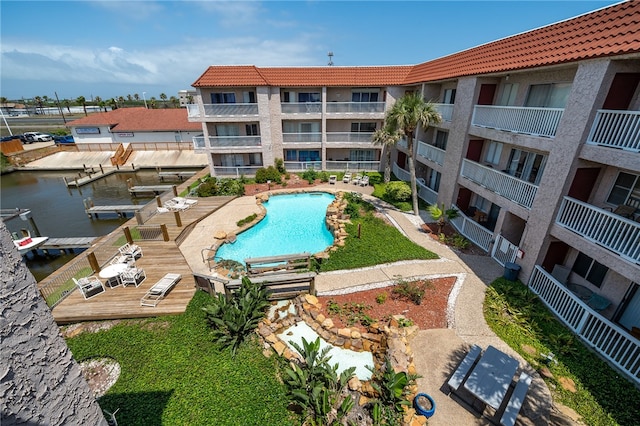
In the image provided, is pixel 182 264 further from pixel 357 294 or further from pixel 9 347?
pixel 9 347

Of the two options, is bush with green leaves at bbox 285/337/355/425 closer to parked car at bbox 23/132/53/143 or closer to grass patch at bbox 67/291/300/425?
grass patch at bbox 67/291/300/425

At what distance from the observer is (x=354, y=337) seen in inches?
387

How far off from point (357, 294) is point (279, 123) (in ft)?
68.5

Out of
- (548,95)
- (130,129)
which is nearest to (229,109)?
(548,95)

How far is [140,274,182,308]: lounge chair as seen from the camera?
1150 cm

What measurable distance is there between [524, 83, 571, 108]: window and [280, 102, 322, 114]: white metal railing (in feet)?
59.5

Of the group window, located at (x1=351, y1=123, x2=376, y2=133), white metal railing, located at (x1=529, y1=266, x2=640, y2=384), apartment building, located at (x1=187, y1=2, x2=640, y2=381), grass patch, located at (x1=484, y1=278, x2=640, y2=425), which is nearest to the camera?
grass patch, located at (x1=484, y1=278, x2=640, y2=425)

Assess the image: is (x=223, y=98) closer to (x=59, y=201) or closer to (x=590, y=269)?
(x=59, y=201)

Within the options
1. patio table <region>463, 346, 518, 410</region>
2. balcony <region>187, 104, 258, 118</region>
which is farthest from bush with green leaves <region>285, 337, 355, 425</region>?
balcony <region>187, 104, 258, 118</region>

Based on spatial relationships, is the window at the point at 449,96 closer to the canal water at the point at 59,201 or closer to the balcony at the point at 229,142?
the balcony at the point at 229,142

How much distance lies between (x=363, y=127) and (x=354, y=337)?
24.0m

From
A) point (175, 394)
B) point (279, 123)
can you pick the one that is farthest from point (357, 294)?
point (279, 123)

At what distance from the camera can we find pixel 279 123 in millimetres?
27531

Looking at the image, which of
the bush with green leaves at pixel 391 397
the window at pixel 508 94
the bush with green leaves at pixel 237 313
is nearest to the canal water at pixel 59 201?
the bush with green leaves at pixel 237 313
